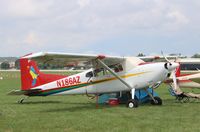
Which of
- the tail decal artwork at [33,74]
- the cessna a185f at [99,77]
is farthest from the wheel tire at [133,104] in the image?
the tail decal artwork at [33,74]

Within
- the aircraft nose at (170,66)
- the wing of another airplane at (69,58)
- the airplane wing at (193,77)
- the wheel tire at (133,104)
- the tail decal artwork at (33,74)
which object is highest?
the wing of another airplane at (69,58)

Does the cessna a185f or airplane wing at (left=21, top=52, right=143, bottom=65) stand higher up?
airplane wing at (left=21, top=52, right=143, bottom=65)

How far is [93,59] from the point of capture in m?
14.6

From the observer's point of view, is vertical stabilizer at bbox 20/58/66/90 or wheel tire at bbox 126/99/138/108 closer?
wheel tire at bbox 126/99/138/108

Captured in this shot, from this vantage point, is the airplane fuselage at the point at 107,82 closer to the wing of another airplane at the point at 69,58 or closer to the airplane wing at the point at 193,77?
the wing of another airplane at the point at 69,58

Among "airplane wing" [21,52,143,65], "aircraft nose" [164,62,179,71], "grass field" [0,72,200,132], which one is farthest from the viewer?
"aircraft nose" [164,62,179,71]

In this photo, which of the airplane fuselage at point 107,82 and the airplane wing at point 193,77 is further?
the airplane wing at point 193,77

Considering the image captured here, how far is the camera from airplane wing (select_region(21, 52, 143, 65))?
12773 mm

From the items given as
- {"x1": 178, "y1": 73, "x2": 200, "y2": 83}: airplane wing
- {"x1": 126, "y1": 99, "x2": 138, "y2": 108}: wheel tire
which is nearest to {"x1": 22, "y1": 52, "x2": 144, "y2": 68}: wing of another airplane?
{"x1": 126, "y1": 99, "x2": 138, "y2": 108}: wheel tire

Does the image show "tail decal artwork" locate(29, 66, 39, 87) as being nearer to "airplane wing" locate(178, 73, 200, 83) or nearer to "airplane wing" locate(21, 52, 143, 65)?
"airplane wing" locate(21, 52, 143, 65)

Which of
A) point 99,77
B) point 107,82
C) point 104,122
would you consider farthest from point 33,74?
point 104,122

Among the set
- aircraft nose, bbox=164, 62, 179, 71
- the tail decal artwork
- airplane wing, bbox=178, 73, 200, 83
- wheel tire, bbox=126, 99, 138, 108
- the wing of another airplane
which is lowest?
wheel tire, bbox=126, 99, 138, 108

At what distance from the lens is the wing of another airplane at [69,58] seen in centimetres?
1278

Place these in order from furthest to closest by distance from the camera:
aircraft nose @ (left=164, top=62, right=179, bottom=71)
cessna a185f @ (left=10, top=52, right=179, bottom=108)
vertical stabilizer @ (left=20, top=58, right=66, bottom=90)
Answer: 1. vertical stabilizer @ (left=20, top=58, right=66, bottom=90)
2. cessna a185f @ (left=10, top=52, right=179, bottom=108)
3. aircraft nose @ (left=164, top=62, right=179, bottom=71)
